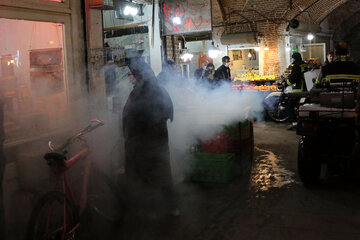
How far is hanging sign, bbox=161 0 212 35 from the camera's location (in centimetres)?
838

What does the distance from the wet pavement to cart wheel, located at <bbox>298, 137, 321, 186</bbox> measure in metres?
0.18

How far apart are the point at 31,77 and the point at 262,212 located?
12.9 ft

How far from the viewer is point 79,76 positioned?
19.2 ft

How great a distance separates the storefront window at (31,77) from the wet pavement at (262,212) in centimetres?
197

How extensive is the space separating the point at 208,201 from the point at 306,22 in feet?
54.2

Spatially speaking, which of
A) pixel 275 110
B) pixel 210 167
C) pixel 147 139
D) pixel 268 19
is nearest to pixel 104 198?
pixel 147 139

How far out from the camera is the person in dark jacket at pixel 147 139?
5.08 m

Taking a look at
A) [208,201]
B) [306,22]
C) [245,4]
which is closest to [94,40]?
[208,201]

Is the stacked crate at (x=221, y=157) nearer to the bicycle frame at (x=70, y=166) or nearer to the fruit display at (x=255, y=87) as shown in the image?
the bicycle frame at (x=70, y=166)

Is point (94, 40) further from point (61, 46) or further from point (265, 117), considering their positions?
point (265, 117)

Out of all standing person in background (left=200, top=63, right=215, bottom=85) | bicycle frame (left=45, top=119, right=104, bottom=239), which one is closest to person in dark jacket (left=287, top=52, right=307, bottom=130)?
standing person in background (left=200, top=63, right=215, bottom=85)

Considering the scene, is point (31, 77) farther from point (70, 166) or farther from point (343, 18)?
point (343, 18)

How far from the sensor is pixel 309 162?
5785 millimetres

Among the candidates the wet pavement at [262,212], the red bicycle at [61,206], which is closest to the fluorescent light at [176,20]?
the wet pavement at [262,212]
